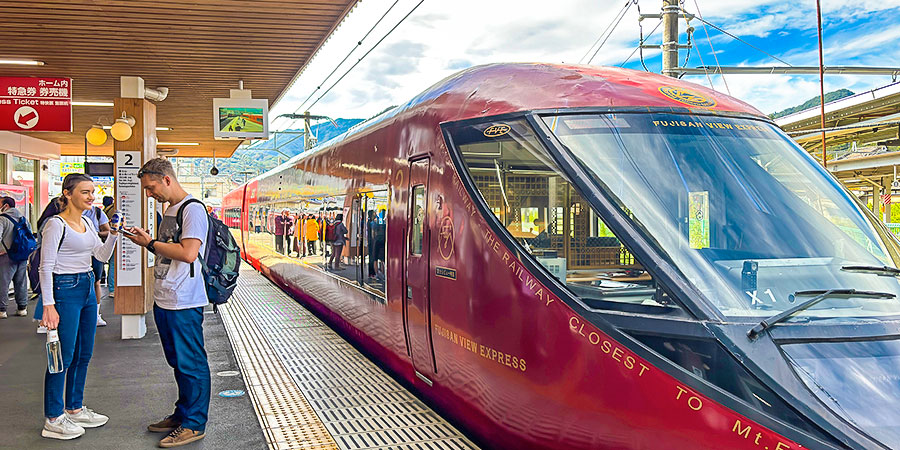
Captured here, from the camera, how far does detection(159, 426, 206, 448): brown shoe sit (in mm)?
4984

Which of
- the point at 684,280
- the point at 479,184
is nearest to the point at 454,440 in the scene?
the point at 479,184

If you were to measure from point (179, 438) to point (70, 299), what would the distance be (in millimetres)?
1227

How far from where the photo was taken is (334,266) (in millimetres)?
9445

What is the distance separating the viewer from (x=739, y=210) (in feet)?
12.8

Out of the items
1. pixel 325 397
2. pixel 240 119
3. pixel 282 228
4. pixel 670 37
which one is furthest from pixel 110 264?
pixel 670 37

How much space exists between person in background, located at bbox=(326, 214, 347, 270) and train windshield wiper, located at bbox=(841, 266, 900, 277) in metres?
6.15

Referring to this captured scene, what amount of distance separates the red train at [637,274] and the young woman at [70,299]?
2407mm

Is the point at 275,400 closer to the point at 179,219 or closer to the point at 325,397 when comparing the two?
the point at 325,397

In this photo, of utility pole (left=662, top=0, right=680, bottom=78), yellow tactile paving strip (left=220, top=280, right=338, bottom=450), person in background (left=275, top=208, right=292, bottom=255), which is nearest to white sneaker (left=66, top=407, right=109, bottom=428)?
yellow tactile paving strip (left=220, top=280, right=338, bottom=450)

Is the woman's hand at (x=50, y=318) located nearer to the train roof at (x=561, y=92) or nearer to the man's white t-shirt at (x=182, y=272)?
the man's white t-shirt at (x=182, y=272)

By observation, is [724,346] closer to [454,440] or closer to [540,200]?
[540,200]

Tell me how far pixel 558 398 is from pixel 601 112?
1685mm

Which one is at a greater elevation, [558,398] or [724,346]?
[724,346]

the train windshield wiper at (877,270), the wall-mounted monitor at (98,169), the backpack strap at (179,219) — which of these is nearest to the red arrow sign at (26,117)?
the wall-mounted monitor at (98,169)
